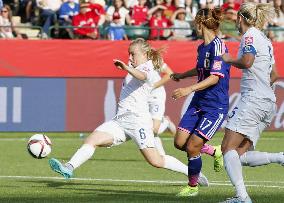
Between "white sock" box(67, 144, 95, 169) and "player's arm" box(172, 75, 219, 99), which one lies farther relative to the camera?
"white sock" box(67, 144, 95, 169)

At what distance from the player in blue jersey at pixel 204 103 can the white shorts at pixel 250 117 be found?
1.01 meters

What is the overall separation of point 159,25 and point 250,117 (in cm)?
1564

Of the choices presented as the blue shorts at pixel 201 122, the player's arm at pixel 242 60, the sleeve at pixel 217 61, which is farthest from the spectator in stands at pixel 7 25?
the player's arm at pixel 242 60

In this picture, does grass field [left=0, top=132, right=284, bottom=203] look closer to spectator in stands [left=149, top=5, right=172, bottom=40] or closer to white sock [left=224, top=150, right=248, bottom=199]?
white sock [left=224, top=150, right=248, bottom=199]

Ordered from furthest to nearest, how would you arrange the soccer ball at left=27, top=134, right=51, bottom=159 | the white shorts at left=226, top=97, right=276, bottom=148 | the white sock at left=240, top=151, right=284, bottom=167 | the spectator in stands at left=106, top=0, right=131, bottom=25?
the spectator in stands at left=106, top=0, right=131, bottom=25
the soccer ball at left=27, top=134, right=51, bottom=159
the white sock at left=240, top=151, right=284, bottom=167
the white shorts at left=226, top=97, right=276, bottom=148

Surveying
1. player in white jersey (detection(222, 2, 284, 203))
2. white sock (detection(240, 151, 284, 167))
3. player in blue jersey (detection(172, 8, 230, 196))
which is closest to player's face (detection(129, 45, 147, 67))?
player in blue jersey (detection(172, 8, 230, 196))

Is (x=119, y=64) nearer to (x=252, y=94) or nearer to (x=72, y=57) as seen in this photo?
(x=252, y=94)

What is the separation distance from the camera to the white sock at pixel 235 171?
36.3ft

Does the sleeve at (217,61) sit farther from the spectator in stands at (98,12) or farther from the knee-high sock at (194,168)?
the spectator in stands at (98,12)

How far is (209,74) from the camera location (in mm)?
12570

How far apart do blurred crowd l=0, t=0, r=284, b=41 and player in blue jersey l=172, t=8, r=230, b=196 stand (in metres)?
12.8

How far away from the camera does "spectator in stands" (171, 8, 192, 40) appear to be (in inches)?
1041

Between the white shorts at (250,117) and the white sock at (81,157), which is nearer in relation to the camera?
the white shorts at (250,117)

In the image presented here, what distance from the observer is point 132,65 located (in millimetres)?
13844
